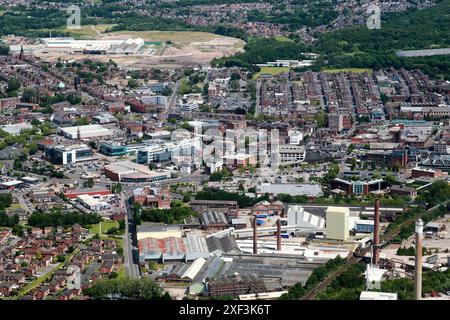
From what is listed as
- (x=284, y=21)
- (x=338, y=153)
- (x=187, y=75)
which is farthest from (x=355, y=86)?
A: (x=284, y=21)

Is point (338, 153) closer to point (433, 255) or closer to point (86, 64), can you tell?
point (433, 255)

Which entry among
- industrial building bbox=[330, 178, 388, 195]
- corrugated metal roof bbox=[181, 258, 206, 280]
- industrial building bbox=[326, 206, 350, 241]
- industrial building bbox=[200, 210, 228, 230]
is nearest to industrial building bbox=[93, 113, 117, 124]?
industrial building bbox=[330, 178, 388, 195]

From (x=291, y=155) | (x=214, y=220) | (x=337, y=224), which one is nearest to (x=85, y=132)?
(x=291, y=155)

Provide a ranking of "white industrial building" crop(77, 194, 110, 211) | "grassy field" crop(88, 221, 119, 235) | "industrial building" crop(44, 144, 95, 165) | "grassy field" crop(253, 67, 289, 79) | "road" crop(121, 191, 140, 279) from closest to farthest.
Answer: "road" crop(121, 191, 140, 279) → "grassy field" crop(88, 221, 119, 235) → "white industrial building" crop(77, 194, 110, 211) → "industrial building" crop(44, 144, 95, 165) → "grassy field" crop(253, 67, 289, 79)

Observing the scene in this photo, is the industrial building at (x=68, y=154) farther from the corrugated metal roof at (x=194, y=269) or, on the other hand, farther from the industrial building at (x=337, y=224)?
the corrugated metal roof at (x=194, y=269)

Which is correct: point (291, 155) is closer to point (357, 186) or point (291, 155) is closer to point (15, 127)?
point (357, 186)

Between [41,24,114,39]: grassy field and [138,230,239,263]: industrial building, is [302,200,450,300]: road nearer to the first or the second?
[138,230,239,263]: industrial building

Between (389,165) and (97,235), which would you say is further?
(389,165)
